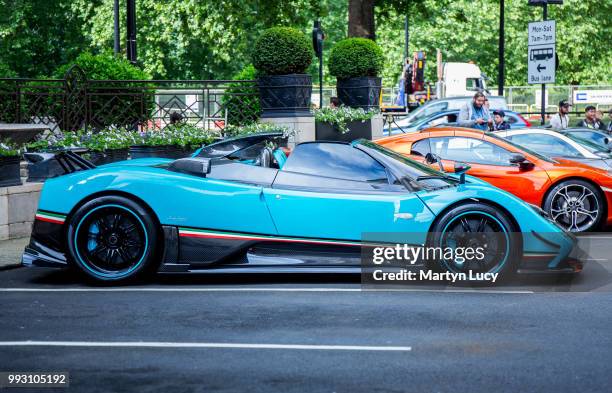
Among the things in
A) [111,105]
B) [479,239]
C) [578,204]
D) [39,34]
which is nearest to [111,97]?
[111,105]

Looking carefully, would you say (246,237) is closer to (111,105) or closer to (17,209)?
(17,209)

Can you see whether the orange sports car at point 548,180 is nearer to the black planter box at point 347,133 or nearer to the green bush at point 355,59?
the black planter box at point 347,133

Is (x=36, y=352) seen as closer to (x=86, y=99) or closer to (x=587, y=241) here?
(x=587, y=241)

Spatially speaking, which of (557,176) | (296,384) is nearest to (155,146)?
(557,176)

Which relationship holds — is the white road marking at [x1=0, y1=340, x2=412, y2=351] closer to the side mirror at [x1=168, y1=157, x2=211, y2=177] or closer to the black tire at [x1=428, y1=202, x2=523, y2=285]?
the black tire at [x1=428, y1=202, x2=523, y2=285]

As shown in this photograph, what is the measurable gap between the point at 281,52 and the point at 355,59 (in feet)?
13.2

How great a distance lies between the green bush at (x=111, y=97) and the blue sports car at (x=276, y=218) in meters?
7.98

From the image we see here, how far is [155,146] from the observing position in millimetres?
14992

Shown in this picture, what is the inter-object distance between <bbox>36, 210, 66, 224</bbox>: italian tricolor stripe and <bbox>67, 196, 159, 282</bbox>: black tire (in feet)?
0.35

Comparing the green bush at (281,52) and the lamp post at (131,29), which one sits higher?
the lamp post at (131,29)

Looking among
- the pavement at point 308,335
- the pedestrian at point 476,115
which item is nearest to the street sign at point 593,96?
the pedestrian at point 476,115

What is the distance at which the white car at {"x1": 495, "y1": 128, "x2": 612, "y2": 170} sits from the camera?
14.8 meters

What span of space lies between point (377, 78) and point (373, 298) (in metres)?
14.8

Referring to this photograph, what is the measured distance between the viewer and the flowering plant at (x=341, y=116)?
2041 cm
